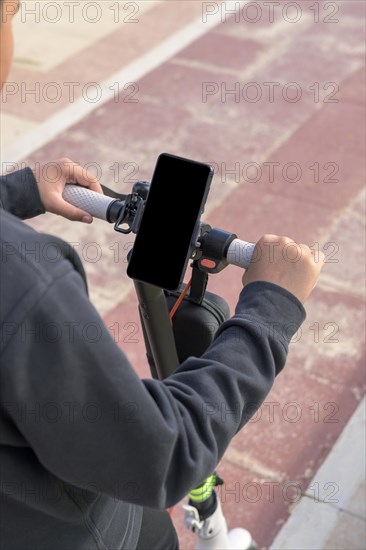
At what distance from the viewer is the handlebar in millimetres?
1824

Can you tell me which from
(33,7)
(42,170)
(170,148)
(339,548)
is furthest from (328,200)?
(33,7)

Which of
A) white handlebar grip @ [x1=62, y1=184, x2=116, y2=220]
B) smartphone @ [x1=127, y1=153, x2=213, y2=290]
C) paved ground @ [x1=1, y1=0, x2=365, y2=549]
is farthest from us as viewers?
paved ground @ [x1=1, y1=0, x2=365, y2=549]

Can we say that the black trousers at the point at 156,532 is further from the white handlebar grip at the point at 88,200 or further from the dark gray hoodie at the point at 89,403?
the white handlebar grip at the point at 88,200

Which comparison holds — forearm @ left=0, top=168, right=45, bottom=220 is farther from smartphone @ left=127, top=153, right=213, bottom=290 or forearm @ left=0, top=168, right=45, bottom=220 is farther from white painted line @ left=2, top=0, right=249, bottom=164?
white painted line @ left=2, top=0, right=249, bottom=164

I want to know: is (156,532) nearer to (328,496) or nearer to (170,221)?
(170,221)

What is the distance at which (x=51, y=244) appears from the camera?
137cm

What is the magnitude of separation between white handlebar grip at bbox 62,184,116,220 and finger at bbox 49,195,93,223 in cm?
2

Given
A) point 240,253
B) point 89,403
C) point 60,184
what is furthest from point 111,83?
point 89,403

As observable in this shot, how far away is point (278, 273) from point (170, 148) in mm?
4737

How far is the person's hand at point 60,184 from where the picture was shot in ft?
6.77

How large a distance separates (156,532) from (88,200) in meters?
0.92

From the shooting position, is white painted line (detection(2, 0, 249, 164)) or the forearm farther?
white painted line (detection(2, 0, 249, 164))

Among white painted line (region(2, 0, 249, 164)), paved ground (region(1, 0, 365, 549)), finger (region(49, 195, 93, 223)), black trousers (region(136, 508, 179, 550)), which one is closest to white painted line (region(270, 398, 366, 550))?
paved ground (region(1, 0, 365, 549))

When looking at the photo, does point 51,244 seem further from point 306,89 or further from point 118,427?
point 306,89
